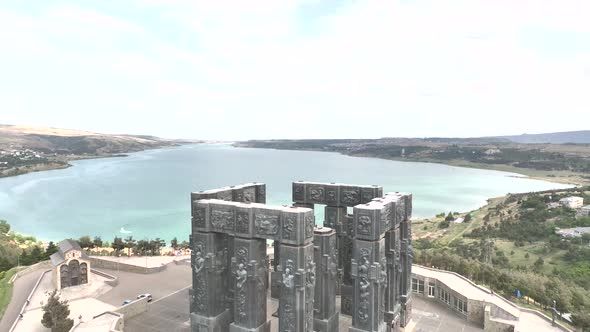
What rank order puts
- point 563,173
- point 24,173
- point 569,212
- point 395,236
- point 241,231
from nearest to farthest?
1. point 241,231
2. point 395,236
3. point 569,212
4. point 563,173
5. point 24,173

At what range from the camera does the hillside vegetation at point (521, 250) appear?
2406cm

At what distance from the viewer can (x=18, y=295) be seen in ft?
89.7

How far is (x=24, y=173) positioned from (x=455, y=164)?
598 feet

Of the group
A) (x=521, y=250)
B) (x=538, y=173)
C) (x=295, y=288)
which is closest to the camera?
(x=295, y=288)

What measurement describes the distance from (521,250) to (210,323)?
42316mm

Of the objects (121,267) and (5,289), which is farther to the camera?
(121,267)

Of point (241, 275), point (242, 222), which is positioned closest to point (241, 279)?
point (241, 275)

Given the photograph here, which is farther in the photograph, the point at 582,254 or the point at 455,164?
the point at 455,164

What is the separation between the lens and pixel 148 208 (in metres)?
79.8

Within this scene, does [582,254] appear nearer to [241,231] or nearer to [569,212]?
[569,212]

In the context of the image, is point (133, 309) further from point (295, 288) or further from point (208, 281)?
point (295, 288)

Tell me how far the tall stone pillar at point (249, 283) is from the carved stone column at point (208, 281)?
1129 millimetres

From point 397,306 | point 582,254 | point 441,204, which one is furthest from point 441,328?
point 441,204

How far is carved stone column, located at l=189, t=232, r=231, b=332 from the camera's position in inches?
588
